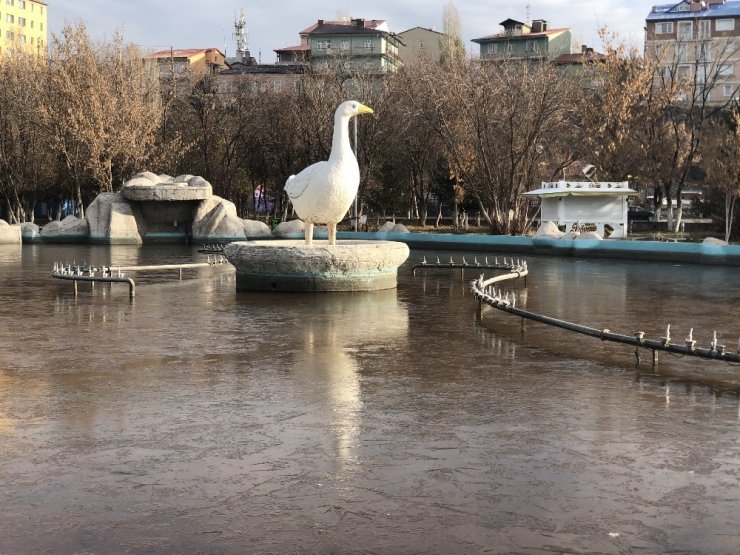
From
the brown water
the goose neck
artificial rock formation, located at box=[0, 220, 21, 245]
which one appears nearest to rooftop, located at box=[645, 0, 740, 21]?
artificial rock formation, located at box=[0, 220, 21, 245]

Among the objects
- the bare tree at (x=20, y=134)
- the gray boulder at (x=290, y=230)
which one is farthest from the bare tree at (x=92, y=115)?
the gray boulder at (x=290, y=230)

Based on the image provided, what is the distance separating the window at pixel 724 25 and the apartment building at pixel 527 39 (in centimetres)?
1260

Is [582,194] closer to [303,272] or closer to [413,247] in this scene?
[413,247]

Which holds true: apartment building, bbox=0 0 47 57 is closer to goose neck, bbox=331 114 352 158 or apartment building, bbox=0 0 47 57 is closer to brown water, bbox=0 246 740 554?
goose neck, bbox=331 114 352 158

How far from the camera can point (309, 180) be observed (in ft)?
54.7

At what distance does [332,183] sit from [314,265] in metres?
1.53

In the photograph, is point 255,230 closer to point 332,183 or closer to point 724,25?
point 332,183

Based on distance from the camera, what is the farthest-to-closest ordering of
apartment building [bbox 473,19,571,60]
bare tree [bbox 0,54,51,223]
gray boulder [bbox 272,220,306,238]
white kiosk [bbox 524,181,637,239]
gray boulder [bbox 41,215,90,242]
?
apartment building [bbox 473,19,571,60], bare tree [bbox 0,54,51,223], gray boulder [bbox 272,220,306,238], gray boulder [bbox 41,215,90,242], white kiosk [bbox 524,181,637,239]

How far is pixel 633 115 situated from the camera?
4012 centimetres

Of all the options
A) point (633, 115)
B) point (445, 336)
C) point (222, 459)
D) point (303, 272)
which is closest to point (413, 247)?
point (633, 115)

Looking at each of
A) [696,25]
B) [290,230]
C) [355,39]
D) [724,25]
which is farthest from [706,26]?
[290,230]

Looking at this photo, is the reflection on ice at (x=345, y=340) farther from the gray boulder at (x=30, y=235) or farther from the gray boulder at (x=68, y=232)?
the gray boulder at (x=30, y=235)

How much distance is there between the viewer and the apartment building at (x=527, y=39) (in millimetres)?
76250

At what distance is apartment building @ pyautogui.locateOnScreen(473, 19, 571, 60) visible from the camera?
76250 mm
